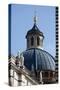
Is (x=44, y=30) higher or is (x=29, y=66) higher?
(x=44, y=30)

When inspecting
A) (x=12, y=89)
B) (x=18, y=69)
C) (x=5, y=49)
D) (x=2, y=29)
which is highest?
(x=2, y=29)

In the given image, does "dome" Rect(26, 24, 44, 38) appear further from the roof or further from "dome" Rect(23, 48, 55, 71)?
the roof

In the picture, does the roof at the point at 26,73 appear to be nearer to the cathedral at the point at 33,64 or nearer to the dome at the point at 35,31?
the cathedral at the point at 33,64

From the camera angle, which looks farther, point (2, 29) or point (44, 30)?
point (44, 30)

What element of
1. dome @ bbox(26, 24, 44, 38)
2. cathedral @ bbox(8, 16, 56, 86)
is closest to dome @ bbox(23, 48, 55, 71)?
cathedral @ bbox(8, 16, 56, 86)

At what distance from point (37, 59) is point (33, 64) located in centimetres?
6

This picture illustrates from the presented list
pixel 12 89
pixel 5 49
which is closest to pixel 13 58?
pixel 5 49

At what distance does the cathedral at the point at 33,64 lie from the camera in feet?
8.16

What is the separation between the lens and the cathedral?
97.9 inches

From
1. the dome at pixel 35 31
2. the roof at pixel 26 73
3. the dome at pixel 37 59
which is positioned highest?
the dome at pixel 35 31

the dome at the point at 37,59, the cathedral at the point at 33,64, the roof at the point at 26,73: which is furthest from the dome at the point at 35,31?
the roof at the point at 26,73

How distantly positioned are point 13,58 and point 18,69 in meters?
0.11

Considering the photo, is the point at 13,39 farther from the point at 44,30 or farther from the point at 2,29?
the point at 44,30

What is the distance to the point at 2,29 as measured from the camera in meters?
2.42
